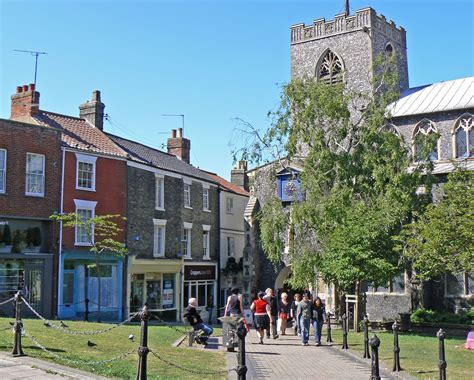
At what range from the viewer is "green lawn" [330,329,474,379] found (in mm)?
12898

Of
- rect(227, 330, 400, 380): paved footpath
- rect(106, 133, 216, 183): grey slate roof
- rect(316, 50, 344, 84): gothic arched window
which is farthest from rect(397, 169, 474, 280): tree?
rect(316, 50, 344, 84): gothic arched window

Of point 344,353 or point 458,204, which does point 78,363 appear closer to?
point 344,353

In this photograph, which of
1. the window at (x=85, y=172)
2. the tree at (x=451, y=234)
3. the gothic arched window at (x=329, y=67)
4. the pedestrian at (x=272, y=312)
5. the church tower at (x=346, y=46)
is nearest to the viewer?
the tree at (x=451, y=234)

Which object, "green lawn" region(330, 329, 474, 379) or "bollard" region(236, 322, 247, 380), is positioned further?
"green lawn" region(330, 329, 474, 379)

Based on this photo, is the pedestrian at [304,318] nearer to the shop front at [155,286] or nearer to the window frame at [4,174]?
the shop front at [155,286]

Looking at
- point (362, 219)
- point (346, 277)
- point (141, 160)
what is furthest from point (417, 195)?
point (141, 160)

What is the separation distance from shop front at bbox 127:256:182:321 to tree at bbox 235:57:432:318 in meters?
6.47

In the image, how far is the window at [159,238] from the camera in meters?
31.5

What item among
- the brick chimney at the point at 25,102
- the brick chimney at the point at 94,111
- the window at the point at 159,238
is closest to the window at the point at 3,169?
the brick chimney at the point at 25,102

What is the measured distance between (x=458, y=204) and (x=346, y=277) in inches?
200

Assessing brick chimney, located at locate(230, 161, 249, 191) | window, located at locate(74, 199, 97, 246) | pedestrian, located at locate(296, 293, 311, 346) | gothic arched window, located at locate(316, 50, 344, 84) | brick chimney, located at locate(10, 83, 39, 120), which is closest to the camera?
pedestrian, located at locate(296, 293, 311, 346)

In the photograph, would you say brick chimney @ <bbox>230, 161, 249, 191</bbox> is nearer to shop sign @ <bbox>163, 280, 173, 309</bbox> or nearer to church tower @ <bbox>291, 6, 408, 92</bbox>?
church tower @ <bbox>291, 6, 408, 92</bbox>

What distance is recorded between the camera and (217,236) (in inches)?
1500

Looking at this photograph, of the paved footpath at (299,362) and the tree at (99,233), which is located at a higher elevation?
the tree at (99,233)
